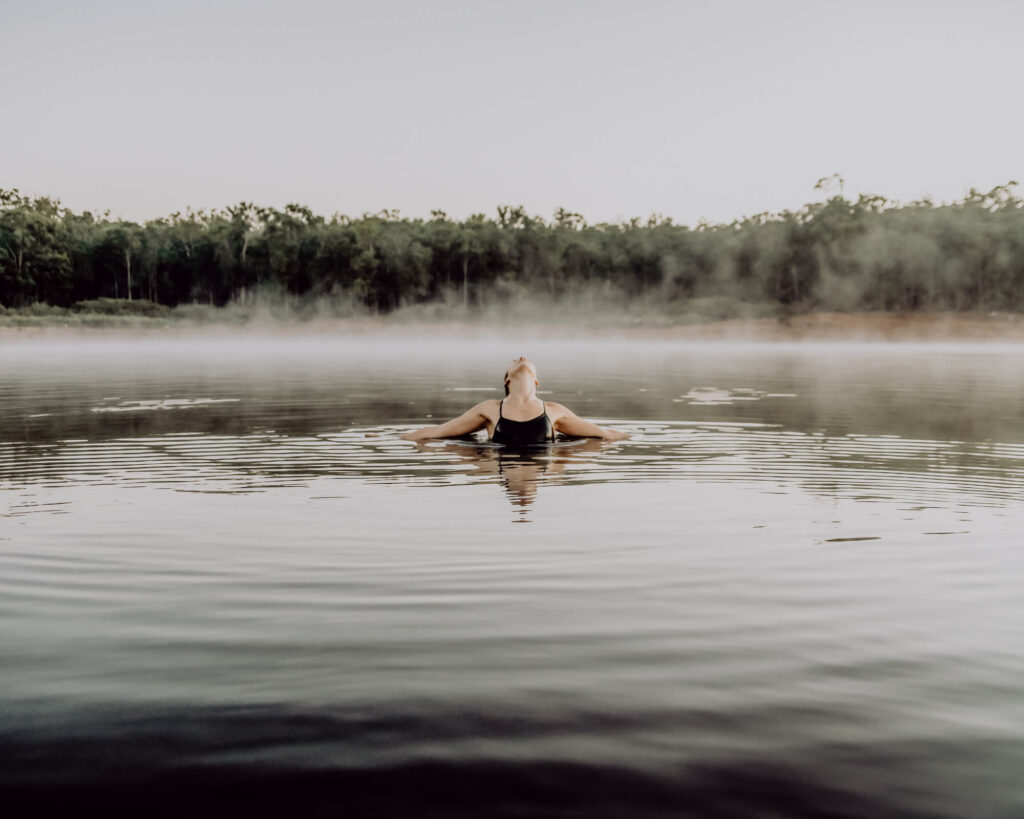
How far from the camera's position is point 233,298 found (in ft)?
311

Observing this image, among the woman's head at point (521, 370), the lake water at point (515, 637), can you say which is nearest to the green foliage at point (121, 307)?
the woman's head at point (521, 370)

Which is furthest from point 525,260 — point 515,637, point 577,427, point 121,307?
point 515,637

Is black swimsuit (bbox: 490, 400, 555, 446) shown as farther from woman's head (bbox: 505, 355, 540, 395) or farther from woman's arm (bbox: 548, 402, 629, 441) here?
woman's head (bbox: 505, 355, 540, 395)

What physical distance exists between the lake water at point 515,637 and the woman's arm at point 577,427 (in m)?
1.90

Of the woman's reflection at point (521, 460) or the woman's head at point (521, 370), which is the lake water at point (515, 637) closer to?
the woman's reflection at point (521, 460)

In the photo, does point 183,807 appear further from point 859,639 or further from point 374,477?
point 374,477

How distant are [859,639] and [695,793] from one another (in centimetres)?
158

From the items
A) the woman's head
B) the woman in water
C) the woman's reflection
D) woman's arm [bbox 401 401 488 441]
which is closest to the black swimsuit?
the woman in water

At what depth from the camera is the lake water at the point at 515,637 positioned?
283 cm

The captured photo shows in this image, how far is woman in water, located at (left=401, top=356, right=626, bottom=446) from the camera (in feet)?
36.3

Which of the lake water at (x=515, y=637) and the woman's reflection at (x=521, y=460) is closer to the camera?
the lake water at (x=515, y=637)

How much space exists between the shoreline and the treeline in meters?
6.48

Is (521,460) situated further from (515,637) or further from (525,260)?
(525,260)

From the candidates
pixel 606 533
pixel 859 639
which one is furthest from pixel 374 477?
pixel 859 639
